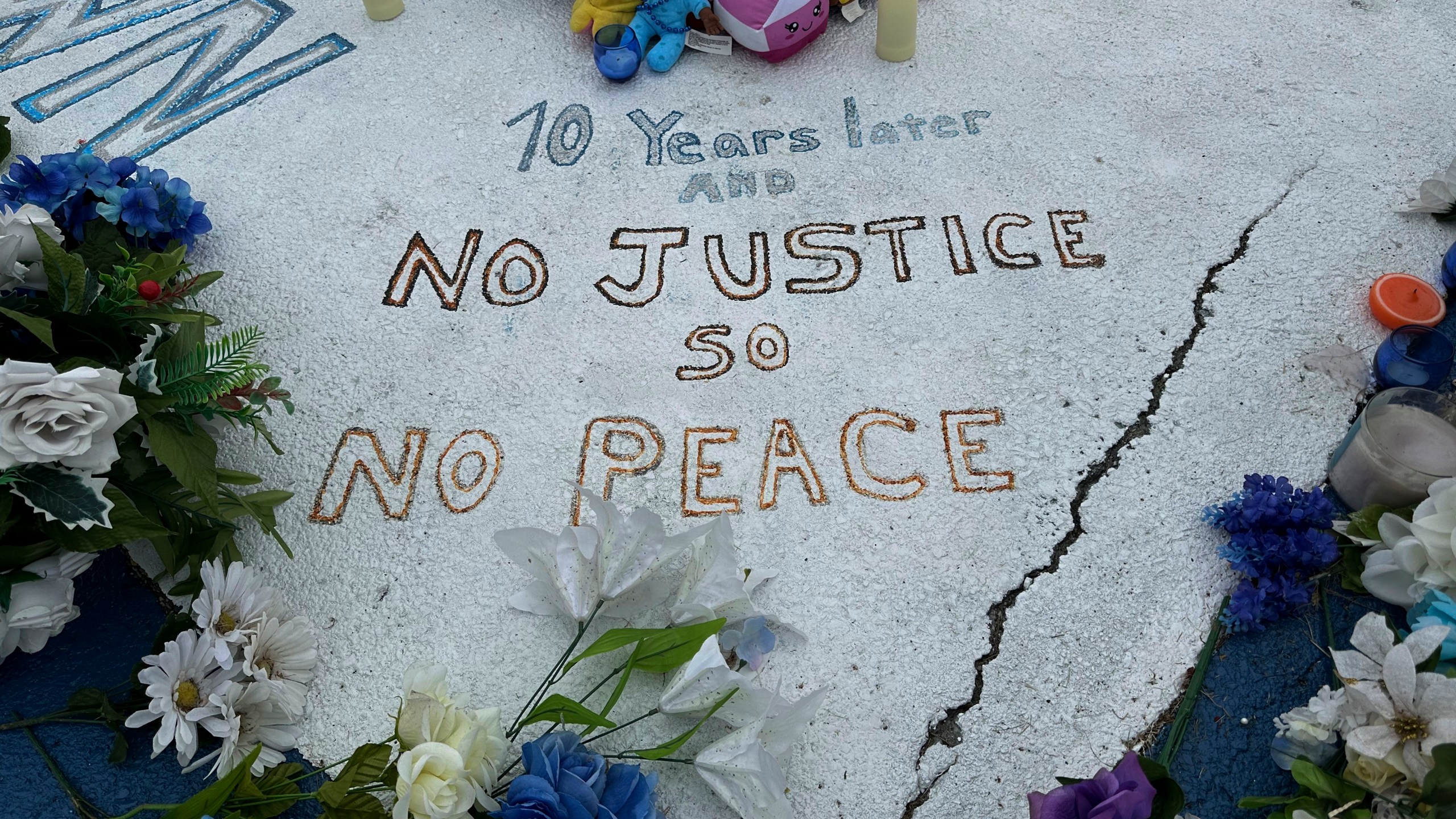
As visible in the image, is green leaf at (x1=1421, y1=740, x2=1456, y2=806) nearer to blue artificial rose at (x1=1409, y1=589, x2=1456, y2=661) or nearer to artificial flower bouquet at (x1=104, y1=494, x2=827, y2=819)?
blue artificial rose at (x1=1409, y1=589, x2=1456, y2=661)

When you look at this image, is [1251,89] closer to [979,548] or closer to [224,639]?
[979,548]

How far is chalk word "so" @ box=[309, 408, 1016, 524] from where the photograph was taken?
1.66m

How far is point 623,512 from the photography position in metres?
1.64

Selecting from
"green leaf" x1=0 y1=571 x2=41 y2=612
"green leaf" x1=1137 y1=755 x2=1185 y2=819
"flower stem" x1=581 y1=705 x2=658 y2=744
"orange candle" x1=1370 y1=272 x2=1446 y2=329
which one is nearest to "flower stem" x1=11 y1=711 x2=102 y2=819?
"green leaf" x1=0 y1=571 x2=41 y2=612

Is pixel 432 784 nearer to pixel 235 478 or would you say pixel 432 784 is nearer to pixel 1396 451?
pixel 235 478

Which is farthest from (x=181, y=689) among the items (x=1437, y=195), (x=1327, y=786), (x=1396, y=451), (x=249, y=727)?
(x=1437, y=195)

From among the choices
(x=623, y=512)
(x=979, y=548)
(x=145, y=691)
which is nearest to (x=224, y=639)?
(x=145, y=691)

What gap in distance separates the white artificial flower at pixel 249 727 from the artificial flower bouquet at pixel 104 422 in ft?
0.70

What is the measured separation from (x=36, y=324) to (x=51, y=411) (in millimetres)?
213

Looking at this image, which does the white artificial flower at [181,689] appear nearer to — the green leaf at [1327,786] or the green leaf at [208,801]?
the green leaf at [208,801]

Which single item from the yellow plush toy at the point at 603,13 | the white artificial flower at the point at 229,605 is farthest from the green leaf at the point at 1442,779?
the yellow plush toy at the point at 603,13

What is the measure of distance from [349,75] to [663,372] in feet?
4.12

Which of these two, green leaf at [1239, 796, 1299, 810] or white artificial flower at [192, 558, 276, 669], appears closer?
green leaf at [1239, 796, 1299, 810]

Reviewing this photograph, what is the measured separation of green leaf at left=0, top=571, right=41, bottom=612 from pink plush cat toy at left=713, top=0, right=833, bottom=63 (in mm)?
1809
